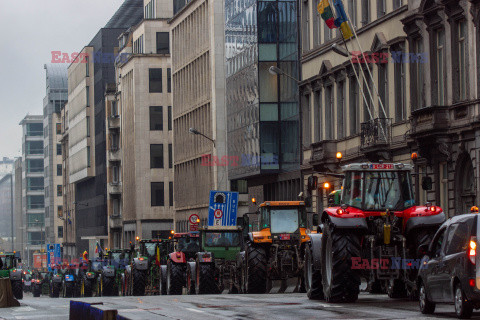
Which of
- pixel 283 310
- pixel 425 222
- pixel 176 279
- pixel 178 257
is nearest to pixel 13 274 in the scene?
pixel 178 257

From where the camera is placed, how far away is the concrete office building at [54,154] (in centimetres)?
18850

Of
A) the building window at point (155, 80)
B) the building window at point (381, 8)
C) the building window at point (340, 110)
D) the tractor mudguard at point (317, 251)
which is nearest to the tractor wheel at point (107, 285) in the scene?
the building window at point (340, 110)

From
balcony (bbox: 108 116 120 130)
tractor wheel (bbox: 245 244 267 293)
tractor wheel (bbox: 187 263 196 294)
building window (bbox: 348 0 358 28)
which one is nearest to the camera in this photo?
tractor wheel (bbox: 245 244 267 293)

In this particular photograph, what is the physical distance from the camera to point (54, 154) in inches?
7653

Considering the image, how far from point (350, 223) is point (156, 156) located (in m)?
87.6

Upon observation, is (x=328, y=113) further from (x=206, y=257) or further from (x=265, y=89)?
(x=206, y=257)

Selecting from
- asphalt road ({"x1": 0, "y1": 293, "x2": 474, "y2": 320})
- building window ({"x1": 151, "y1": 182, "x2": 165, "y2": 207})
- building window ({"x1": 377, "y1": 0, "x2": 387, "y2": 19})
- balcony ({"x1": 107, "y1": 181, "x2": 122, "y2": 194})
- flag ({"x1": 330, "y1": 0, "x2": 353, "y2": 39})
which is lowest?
asphalt road ({"x1": 0, "y1": 293, "x2": 474, "y2": 320})

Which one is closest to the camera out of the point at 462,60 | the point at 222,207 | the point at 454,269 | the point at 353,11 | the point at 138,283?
the point at 454,269

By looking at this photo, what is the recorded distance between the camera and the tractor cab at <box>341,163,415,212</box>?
83.5 ft

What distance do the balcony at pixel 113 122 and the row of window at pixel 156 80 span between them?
11.3m

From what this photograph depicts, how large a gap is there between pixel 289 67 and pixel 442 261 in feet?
155

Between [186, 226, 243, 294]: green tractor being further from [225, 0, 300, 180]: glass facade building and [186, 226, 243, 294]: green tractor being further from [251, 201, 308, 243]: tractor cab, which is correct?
[225, 0, 300, 180]: glass facade building

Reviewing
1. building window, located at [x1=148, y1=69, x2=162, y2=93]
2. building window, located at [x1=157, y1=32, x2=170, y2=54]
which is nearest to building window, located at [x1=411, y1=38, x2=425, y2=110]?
building window, located at [x1=148, y1=69, x2=162, y2=93]

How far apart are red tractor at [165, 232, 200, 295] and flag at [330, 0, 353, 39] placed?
371 inches
